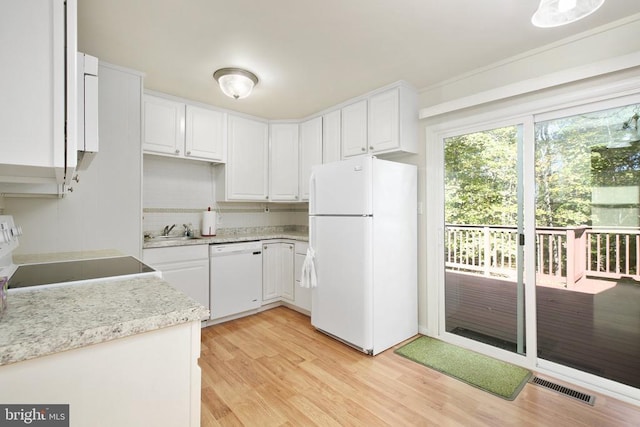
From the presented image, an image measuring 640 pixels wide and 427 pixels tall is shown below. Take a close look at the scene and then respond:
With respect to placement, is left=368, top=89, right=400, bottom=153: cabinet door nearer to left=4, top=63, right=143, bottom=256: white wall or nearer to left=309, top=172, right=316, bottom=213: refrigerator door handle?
left=309, top=172, right=316, bottom=213: refrigerator door handle

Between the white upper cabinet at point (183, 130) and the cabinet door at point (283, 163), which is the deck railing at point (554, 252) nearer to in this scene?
the cabinet door at point (283, 163)

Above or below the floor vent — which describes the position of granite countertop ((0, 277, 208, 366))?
above

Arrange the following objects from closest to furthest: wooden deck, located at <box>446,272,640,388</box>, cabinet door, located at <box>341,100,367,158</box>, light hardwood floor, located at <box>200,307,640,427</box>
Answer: light hardwood floor, located at <box>200,307,640,427</box> < wooden deck, located at <box>446,272,640,388</box> < cabinet door, located at <box>341,100,367,158</box>

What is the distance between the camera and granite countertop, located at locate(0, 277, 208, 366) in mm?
684

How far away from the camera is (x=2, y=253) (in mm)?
1240

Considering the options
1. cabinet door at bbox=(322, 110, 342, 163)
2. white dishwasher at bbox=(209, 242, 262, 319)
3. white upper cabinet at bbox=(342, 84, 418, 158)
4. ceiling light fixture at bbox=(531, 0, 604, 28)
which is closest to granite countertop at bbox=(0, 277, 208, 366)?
ceiling light fixture at bbox=(531, 0, 604, 28)

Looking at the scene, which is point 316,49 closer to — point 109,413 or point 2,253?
point 2,253

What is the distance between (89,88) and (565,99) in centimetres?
275

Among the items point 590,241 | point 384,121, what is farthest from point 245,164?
point 590,241

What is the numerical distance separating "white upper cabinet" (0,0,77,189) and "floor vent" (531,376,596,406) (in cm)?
286

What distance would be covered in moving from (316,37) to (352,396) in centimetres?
242

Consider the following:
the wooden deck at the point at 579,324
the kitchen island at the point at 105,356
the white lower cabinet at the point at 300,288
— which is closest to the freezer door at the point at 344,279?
the white lower cabinet at the point at 300,288

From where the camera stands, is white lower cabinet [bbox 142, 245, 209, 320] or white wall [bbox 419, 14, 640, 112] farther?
white lower cabinet [bbox 142, 245, 209, 320]

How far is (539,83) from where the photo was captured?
215 cm
